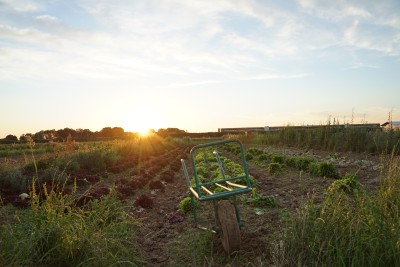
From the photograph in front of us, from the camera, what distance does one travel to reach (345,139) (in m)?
17.2

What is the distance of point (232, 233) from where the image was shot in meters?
4.62

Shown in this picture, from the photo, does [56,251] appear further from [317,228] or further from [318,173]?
[318,173]

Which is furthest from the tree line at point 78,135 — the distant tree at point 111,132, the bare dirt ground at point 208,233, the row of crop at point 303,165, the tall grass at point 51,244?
the tall grass at point 51,244

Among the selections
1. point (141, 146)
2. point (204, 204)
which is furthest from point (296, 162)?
point (141, 146)

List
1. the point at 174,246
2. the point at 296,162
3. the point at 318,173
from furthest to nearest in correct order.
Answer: the point at 296,162, the point at 318,173, the point at 174,246

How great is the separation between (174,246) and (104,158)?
11.8m

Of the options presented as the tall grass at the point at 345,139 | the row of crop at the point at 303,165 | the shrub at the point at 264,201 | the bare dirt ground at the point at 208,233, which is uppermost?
the tall grass at the point at 345,139

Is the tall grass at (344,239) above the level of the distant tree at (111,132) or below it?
below

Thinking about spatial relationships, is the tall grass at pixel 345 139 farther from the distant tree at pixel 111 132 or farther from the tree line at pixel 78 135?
the distant tree at pixel 111 132

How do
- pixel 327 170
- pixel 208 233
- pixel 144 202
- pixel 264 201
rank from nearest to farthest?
pixel 208 233 → pixel 264 201 → pixel 144 202 → pixel 327 170

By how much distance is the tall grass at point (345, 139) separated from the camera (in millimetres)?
15312

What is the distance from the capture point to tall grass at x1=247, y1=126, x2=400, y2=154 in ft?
50.2

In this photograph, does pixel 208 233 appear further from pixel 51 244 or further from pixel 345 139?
pixel 345 139

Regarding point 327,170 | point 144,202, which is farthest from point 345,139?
point 144,202
